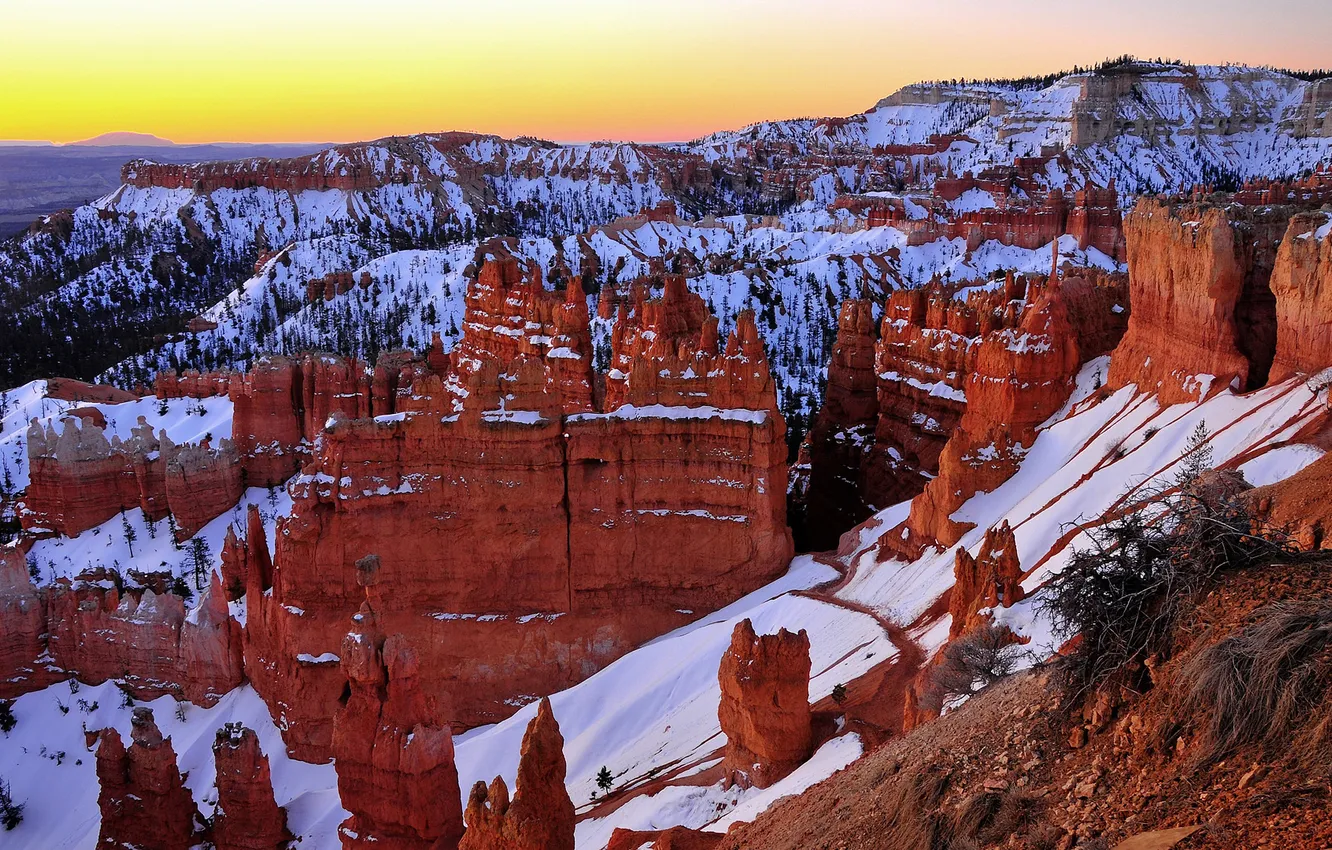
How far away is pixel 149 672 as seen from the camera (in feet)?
106

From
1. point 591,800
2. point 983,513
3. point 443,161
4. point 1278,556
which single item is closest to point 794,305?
point 983,513

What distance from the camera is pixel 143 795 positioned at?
23.5 meters

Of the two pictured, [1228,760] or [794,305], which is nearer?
[1228,760]

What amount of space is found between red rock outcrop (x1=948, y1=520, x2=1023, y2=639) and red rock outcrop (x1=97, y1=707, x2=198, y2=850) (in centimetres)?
1864

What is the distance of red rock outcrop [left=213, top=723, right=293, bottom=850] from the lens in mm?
22203

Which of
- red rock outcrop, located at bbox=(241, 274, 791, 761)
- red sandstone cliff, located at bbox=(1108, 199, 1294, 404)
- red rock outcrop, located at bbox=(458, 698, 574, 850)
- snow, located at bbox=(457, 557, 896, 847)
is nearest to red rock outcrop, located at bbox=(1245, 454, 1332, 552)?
snow, located at bbox=(457, 557, 896, 847)

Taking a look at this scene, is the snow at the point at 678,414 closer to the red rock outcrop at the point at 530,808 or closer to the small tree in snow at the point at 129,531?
the red rock outcrop at the point at 530,808

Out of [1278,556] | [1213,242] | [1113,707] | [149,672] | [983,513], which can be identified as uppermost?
[1213,242]

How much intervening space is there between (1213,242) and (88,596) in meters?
35.6

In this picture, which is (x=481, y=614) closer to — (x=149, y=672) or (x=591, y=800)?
(x=591, y=800)

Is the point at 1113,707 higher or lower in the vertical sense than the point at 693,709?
higher

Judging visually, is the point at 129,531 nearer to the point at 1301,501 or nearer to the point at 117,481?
the point at 117,481

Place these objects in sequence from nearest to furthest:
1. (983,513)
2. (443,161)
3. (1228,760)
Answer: (1228,760), (983,513), (443,161)

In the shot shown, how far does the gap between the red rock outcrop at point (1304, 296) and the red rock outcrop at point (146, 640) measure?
97.3 feet
